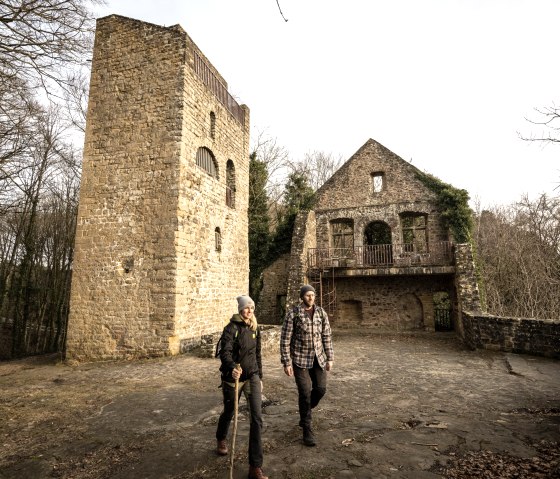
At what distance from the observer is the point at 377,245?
51.9 feet

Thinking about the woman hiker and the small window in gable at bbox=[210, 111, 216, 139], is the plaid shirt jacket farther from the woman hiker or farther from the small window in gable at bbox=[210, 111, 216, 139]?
the small window in gable at bbox=[210, 111, 216, 139]

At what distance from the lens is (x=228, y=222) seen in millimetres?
12391

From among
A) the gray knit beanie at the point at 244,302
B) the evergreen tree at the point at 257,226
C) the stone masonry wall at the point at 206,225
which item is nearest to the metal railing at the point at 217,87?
the stone masonry wall at the point at 206,225

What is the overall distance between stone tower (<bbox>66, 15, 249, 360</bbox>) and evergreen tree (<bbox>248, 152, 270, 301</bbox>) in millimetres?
7519

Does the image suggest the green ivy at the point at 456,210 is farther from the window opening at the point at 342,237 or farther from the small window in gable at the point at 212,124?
the small window in gable at the point at 212,124

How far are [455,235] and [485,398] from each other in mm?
11182

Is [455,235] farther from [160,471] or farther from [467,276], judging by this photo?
[160,471]

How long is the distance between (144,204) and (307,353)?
287 inches

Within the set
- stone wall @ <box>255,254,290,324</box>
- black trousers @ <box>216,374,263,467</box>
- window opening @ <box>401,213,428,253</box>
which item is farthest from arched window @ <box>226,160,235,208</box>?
black trousers @ <box>216,374,263,467</box>

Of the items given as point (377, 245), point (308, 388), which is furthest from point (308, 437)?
point (377, 245)

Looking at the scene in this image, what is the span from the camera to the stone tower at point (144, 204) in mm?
9188

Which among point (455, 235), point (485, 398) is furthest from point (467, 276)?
point (485, 398)

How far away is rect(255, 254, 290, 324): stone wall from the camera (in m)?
17.9

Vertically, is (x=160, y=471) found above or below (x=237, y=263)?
below
